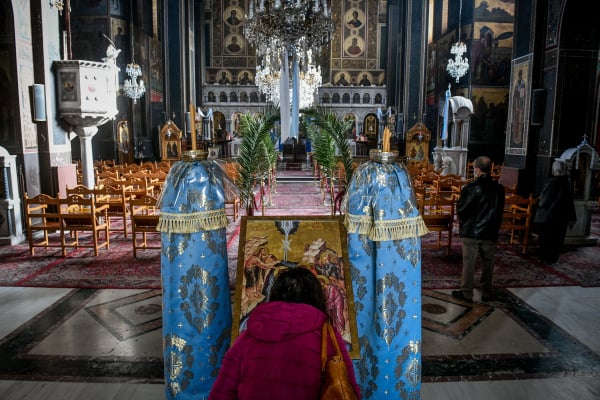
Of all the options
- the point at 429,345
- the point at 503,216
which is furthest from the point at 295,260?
the point at 503,216

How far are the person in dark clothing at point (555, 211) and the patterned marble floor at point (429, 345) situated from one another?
1.19m

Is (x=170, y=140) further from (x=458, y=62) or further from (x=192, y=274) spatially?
(x=192, y=274)

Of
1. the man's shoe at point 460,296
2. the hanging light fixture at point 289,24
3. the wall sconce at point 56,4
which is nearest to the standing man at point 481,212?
the man's shoe at point 460,296

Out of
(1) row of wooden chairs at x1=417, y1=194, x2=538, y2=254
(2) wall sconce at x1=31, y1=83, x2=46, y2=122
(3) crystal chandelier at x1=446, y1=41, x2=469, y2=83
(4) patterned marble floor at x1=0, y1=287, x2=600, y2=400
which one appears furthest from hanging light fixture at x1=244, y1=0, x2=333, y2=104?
(3) crystal chandelier at x1=446, y1=41, x2=469, y2=83

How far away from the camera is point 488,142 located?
56.5 feet

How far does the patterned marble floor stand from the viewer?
10.5ft

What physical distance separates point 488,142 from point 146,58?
15.3 m

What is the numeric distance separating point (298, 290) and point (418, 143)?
1696 cm

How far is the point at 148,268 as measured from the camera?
5980 mm

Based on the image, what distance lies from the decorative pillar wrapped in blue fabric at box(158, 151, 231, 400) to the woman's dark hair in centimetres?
116

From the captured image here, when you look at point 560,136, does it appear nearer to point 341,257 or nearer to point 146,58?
→ point 341,257

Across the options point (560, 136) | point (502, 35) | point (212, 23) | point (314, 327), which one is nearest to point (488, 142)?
point (502, 35)

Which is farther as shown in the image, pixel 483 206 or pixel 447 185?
pixel 447 185

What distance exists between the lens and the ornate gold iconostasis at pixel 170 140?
1750cm
